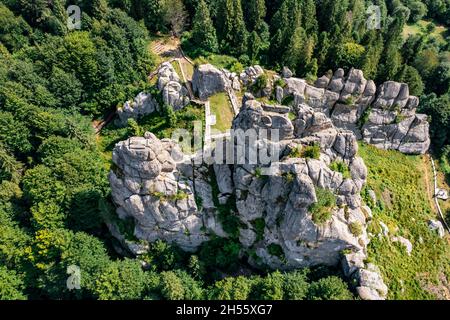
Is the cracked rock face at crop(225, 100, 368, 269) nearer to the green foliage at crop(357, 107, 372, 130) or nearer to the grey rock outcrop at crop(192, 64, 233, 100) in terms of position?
the grey rock outcrop at crop(192, 64, 233, 100)

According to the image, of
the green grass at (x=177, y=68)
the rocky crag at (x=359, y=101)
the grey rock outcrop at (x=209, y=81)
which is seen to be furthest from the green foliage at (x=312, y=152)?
the green grass at (x=177, y=68)

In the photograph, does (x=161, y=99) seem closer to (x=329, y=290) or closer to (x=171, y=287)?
(x=171, y=287)

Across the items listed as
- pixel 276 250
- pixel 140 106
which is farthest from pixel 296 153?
pixel 140 106

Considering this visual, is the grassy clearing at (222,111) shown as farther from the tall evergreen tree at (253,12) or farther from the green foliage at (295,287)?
the green foliage at (295,287)

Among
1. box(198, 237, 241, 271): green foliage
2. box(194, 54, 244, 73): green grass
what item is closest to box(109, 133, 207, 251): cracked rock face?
box(198, 237, 241, 271): green foliage
